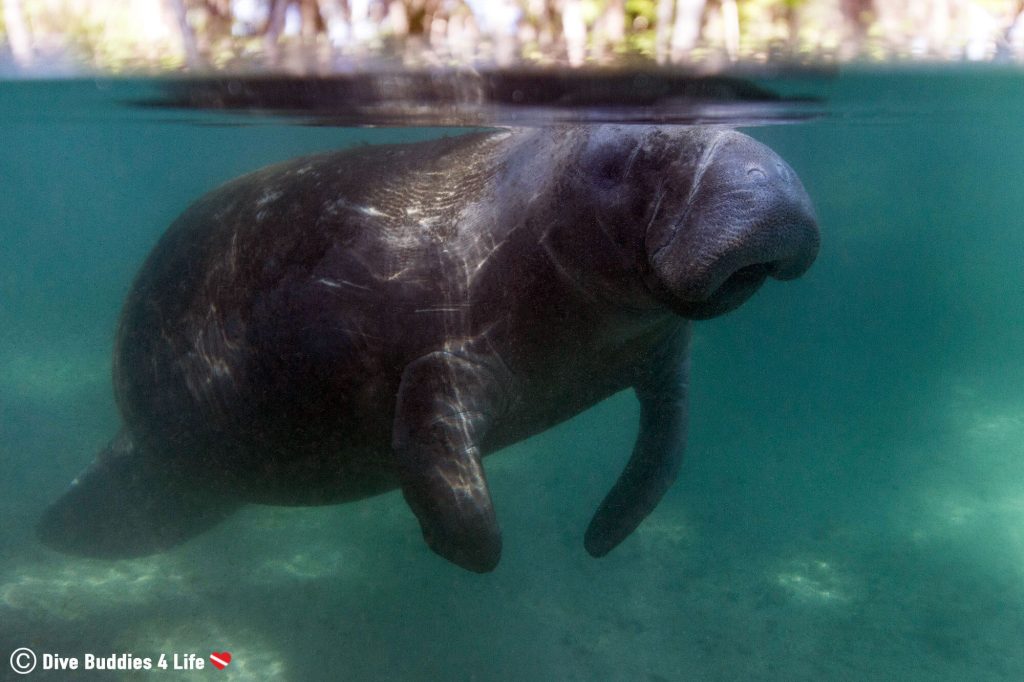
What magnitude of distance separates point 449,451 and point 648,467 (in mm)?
2008

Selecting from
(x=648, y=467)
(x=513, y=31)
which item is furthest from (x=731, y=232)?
(x=648, y=467)

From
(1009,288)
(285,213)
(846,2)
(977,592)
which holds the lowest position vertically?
(1009,288)

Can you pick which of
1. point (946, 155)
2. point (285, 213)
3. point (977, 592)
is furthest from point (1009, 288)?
point (285, 213)

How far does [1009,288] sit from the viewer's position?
4734cm

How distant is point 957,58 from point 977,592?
674 centimetres

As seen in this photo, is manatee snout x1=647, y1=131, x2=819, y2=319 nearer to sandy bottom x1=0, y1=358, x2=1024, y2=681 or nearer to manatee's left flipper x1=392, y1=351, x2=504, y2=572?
manatee's left flipper x1=392, y1=351, x2=504, y2=572

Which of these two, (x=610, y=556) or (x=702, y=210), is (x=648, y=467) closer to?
(x=702, y=210)

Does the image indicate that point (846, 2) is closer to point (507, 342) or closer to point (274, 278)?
point (507, 342)

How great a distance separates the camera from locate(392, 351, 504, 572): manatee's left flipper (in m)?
4.18

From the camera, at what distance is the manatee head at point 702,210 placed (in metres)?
3.46

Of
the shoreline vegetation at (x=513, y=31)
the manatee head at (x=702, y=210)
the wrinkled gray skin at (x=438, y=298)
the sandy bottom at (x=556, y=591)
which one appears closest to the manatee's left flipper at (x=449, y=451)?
the wrinkled gray skin at (x=438, y=298)

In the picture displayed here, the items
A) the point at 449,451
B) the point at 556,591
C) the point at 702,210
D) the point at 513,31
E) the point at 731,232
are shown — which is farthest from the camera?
the point at 556,591

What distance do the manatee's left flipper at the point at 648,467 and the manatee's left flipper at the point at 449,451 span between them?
156cm

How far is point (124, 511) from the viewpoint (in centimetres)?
647
